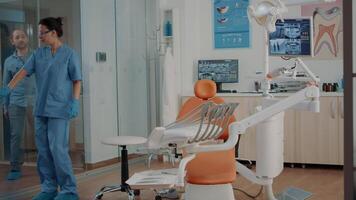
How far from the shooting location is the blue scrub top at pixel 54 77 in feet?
12.6

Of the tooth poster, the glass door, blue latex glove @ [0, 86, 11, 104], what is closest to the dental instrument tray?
blue latex glove @ [0, 86, 11, 104]

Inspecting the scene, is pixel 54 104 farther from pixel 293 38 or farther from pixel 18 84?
pixel 293 38

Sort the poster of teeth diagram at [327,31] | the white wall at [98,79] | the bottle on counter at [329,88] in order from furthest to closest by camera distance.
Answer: the poster of teeth diagram at [327,31] → the bottle on counter at [329,88] → the white wall at [98,79]

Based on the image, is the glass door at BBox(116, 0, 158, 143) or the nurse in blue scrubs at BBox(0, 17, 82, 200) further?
the glass door at BBox(116, 0, 158, 143)

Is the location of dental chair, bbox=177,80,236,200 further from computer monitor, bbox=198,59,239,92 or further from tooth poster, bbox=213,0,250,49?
tooth poster, bbox=213,0,250,49

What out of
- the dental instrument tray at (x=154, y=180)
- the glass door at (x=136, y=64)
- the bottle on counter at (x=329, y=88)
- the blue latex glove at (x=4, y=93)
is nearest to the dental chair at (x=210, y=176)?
the dental instrument tray at (x=154, y=180)

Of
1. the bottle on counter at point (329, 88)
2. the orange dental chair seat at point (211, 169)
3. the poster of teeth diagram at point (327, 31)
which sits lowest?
the orange dental chair seat at point (211, 169)

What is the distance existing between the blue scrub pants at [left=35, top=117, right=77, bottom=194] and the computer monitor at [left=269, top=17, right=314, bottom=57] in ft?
6.19

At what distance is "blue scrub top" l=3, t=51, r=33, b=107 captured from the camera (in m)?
4.19

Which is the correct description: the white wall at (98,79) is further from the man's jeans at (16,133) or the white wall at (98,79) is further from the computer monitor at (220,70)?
the computer monitor at (220,70)

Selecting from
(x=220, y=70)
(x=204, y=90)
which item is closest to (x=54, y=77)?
(x=204, y=90)

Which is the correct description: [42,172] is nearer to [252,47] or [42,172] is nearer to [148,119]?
[148,119]

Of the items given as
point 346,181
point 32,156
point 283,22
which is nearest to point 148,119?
point 32,156

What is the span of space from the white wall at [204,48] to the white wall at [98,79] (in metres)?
0.91
